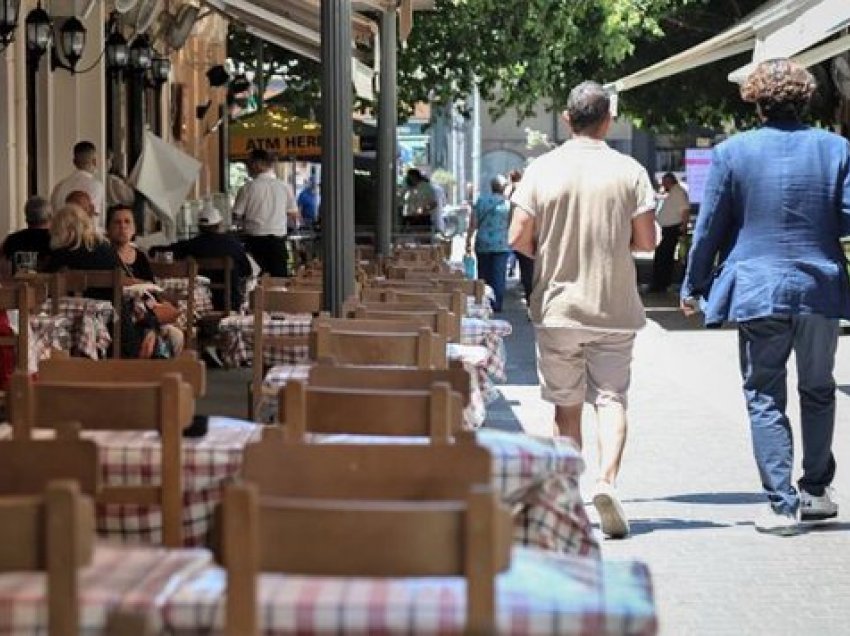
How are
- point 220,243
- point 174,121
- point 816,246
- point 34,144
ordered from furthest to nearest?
1. point 174,121
2. point 34,144
3. point 220,243
4. point 816,246

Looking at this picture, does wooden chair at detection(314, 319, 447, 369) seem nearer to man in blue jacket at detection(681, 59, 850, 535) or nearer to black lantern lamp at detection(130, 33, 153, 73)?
man in blue jacket at detection(681, 59, 850, 535)

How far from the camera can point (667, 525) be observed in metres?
8.40

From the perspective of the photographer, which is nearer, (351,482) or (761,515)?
(351,482)

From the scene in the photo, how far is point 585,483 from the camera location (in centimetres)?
943

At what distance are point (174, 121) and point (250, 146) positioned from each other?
6.77 feet

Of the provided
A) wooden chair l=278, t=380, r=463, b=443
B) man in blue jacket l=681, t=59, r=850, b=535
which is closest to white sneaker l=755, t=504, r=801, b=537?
man in blue jacket l=681, t=59, r=850, b=535

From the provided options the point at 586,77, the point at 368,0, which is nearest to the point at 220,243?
the point at 368,0

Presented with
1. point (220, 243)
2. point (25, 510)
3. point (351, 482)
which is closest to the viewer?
point (25, 510)

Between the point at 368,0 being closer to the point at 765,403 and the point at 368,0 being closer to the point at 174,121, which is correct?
the point at 765,403

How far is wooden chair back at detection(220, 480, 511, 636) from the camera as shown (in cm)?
325

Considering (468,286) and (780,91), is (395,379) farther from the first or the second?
(468,286)

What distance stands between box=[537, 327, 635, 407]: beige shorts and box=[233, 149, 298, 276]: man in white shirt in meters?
10.1

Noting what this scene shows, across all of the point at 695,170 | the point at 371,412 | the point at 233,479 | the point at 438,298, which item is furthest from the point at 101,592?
the point at 695,170

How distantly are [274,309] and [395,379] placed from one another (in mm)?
4646
